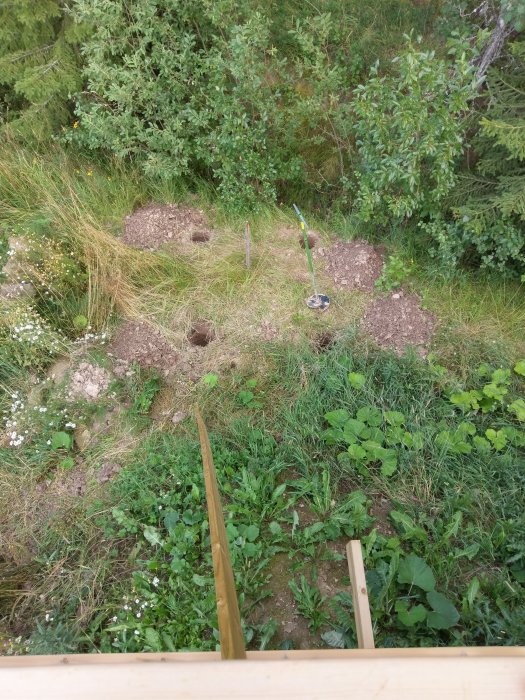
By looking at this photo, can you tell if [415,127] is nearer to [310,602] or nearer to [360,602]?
[360,602]

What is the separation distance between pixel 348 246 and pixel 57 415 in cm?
241

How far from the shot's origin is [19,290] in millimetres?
3213

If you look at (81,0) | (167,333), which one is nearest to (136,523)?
(167,333)

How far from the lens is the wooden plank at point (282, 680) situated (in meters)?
0.81

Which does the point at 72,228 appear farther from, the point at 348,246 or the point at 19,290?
the point at 348,246

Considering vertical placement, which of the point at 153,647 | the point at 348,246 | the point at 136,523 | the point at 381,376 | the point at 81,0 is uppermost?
the point at 81,0

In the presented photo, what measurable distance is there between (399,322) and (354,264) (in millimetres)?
597

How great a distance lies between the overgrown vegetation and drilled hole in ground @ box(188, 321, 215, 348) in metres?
0.04

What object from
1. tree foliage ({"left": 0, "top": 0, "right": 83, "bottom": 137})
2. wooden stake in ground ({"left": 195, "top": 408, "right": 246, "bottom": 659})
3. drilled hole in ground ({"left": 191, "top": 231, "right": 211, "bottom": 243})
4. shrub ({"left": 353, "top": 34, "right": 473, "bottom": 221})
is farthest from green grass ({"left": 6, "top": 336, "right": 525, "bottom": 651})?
tree foliage ({"left": 0, "top": 0, "right": 83, "bottom": 137})

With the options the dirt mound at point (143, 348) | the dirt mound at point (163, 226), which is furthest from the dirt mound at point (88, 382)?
the dirt mound at point (163, 226)

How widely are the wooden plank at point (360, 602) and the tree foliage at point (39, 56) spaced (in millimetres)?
3714

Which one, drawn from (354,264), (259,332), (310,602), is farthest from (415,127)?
(310,602)

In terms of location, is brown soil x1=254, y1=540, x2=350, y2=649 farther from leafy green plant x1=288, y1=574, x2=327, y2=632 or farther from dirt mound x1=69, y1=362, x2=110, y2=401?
dirt mound x1=69, y1=362, x2=110, y2=401

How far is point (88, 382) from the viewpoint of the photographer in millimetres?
2955
